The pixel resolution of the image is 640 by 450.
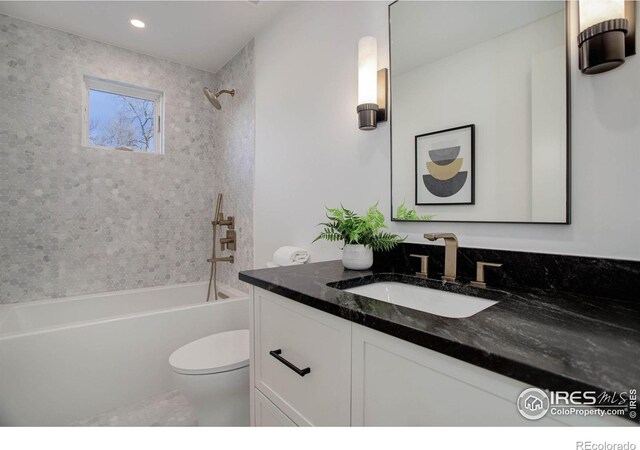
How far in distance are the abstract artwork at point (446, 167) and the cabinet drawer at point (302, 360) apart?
0.69 m

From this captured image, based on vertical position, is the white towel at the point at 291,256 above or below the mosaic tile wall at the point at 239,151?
below

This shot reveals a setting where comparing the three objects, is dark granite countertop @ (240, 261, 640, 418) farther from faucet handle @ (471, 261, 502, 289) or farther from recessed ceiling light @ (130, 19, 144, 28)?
recessed ceiling light @ (130, 19, 144, 28)

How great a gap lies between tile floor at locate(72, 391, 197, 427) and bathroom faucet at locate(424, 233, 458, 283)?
2.85 feet

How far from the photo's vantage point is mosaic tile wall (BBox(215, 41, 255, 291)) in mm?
2477

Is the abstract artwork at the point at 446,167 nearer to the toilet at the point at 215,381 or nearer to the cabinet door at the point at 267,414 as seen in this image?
the cabinet door at the point at 267,414

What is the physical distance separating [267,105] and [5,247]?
2056 mm

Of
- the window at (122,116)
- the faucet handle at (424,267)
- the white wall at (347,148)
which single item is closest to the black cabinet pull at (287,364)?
the faucet handle at (424,267)

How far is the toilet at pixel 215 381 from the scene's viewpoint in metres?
1.47

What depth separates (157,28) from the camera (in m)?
2.27

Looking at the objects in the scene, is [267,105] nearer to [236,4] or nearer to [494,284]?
[236,4]

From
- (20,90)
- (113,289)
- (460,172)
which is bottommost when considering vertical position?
(113,289)

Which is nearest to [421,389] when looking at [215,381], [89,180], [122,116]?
[215,381]

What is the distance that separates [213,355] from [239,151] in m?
1.63
